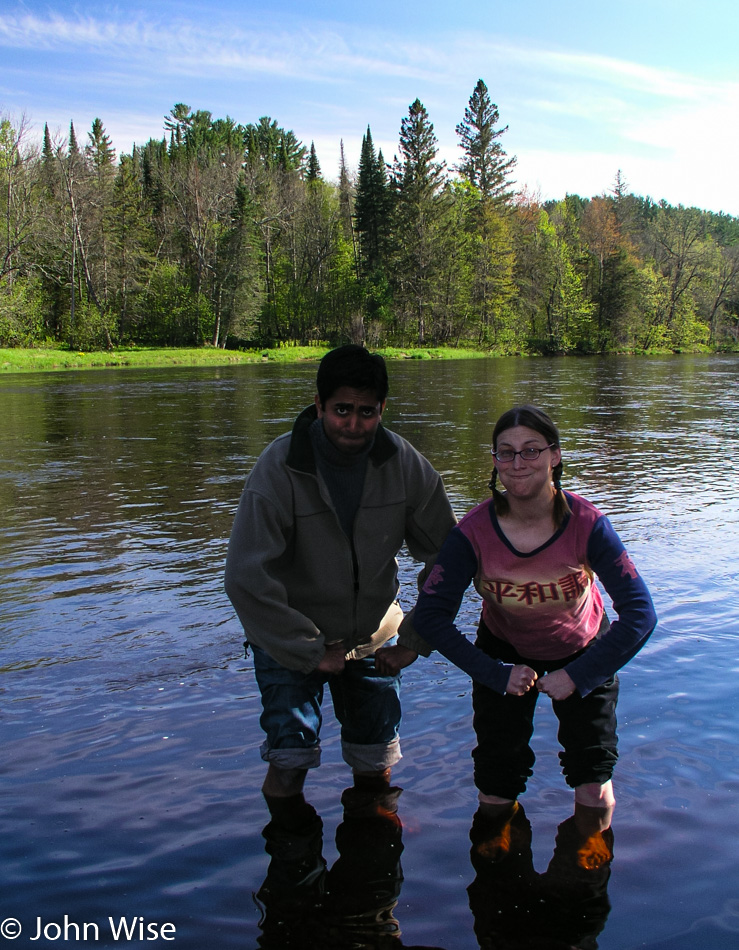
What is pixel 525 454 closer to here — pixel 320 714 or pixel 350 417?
pixel 350 417

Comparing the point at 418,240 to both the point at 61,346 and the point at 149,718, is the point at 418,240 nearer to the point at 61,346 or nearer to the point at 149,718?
the point at 61,346

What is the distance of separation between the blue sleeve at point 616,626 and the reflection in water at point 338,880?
1.06 metres

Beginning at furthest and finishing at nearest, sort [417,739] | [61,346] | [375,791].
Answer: [61,346] < [417,739] < [375,791]

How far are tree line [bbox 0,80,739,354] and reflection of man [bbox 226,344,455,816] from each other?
52128mm

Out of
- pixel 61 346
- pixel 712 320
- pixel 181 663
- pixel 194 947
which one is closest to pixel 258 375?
pixel 61 346

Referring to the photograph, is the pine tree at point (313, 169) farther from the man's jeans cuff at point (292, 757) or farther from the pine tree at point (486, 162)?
the man's jeans cuff at point (292, 757)

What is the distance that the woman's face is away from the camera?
3.10 m

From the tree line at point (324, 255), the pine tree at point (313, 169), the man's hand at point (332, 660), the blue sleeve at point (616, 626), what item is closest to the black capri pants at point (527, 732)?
the blue sleeve at point (616, 626)

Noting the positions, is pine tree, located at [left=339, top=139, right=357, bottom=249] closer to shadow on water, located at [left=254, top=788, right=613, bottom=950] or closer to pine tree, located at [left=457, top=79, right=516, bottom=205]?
pine tree, located at [left=457, top=79, right=516, bottom=205]

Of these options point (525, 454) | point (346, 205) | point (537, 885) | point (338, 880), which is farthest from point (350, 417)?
point (346, 205)

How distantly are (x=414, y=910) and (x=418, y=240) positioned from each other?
73689 millimetres

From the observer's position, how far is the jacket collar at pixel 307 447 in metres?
3.19

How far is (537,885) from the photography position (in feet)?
9.98

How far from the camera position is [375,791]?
362 centimetres
